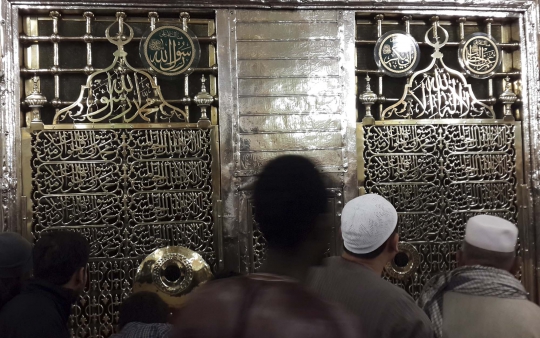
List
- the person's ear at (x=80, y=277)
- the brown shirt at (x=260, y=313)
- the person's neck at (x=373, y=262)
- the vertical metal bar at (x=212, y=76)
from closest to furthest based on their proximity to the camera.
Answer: the brown shirt at (x=260, y=313), the person's neck at (x=373, y=262), the person's ear at (x=80, y=277), the vertical metal bar at (x=212, y=76)

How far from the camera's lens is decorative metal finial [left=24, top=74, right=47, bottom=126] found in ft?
11.8

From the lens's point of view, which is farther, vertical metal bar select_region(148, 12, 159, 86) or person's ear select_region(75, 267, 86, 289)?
vertical metal bar select_region(148, 12, 159, 86)

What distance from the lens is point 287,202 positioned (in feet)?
4.15

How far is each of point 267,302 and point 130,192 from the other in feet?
9.69

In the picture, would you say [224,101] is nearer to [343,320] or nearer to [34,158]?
[34,158]

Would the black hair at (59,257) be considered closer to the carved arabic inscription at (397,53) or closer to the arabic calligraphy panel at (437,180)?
the arabic calligraphy panel at (437,180)

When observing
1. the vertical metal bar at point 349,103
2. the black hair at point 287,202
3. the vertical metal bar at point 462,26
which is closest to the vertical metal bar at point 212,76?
the vertical metal bar at point 349,103

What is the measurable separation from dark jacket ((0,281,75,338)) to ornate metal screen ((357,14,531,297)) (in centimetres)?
236

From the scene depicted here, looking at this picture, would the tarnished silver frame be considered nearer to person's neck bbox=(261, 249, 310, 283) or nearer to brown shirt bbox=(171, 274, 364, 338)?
person's neck bbox=(261, 249, 310, 283)

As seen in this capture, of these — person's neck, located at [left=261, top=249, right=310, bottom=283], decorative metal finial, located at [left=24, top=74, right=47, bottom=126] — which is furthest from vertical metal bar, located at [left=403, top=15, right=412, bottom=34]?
person's neck, located at [left=261, top=249, right=310, bottom=283]

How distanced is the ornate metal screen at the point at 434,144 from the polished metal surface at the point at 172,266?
114 cm

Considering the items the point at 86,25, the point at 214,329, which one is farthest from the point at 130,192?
the point at 214,329

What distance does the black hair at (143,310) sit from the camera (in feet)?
6.03

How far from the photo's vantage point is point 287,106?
3785mm
